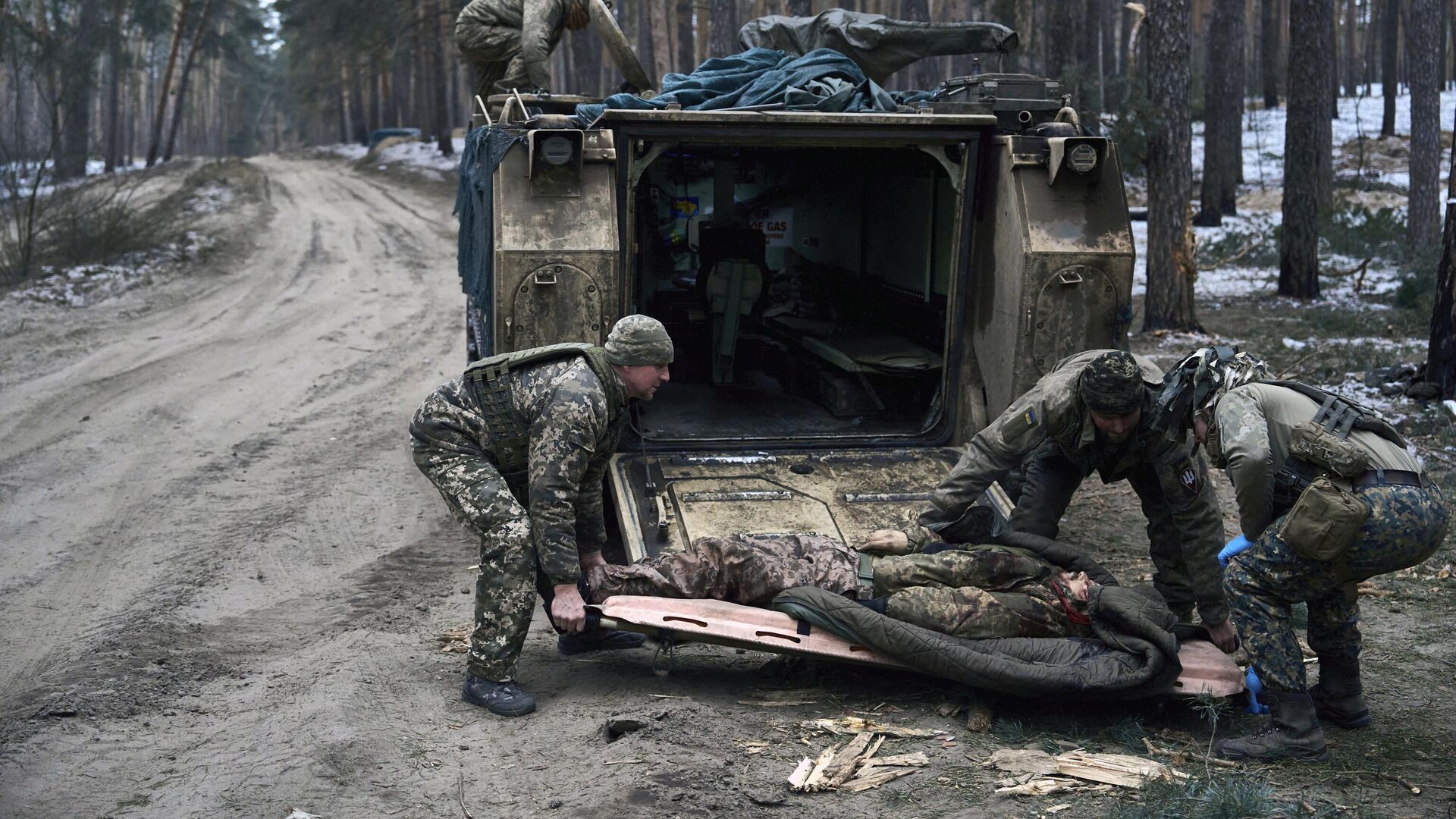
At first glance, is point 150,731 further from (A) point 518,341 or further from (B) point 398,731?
(A) point 518,341

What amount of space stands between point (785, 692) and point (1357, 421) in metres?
2.27

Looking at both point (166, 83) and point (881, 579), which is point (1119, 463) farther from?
point (166, 83)

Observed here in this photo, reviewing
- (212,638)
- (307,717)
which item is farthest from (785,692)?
(212,638)

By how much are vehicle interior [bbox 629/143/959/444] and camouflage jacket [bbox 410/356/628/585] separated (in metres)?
1.90

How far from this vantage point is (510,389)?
4902mm

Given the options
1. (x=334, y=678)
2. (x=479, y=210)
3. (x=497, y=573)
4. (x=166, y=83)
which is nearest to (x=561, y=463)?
(x=497, y=573)

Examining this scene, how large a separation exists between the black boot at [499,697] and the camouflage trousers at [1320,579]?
2596 mm

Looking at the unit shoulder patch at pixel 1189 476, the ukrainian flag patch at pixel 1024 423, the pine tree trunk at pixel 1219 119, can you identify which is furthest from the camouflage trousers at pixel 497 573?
the pine tree trunk at pixel 1219 119

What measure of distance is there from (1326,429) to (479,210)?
4770mm

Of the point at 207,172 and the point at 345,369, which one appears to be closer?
the point at 345,369

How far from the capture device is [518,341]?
6223mm

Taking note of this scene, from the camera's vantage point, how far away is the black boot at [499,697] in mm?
4754

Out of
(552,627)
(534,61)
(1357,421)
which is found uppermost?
(534,61)

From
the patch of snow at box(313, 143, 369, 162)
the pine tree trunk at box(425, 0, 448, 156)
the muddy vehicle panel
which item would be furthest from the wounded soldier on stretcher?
the patch of snow at box(313, 143, 369, 162)
